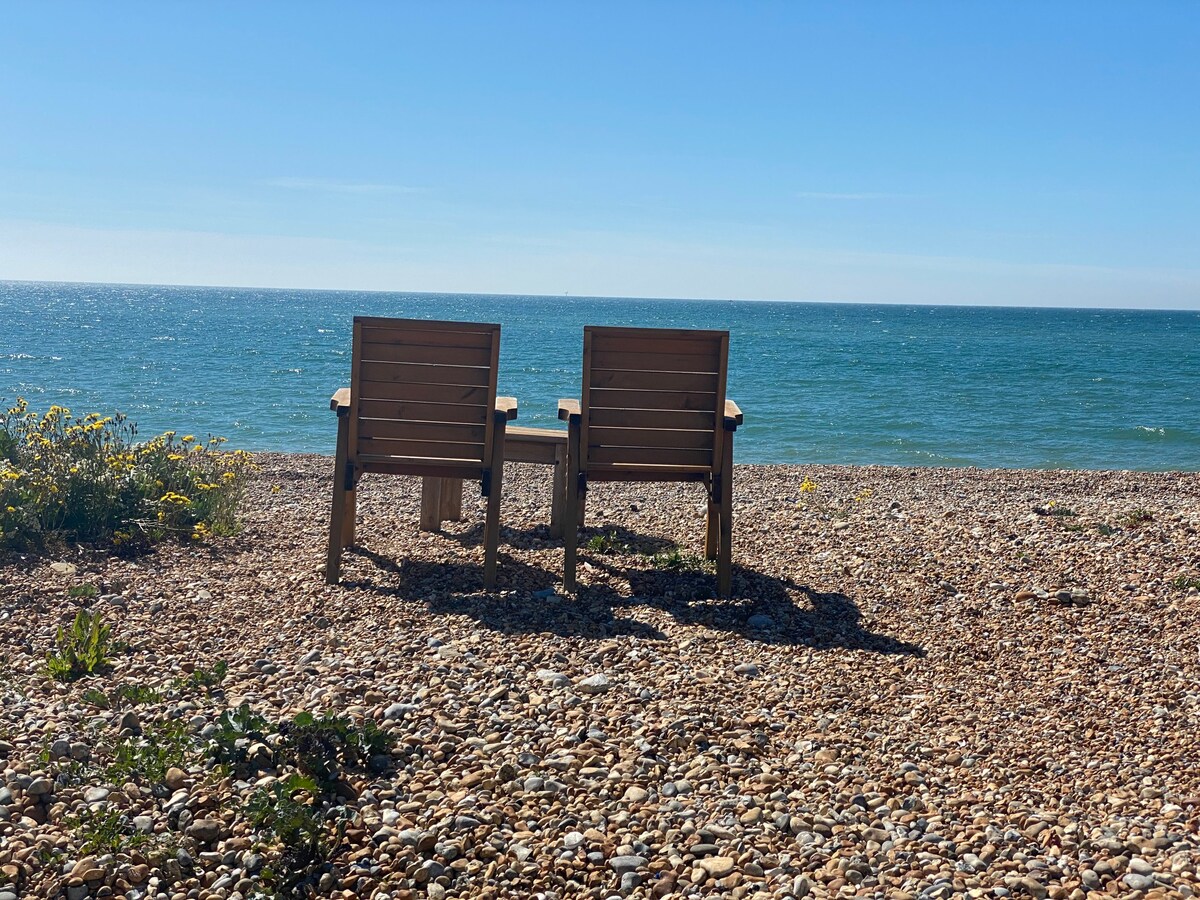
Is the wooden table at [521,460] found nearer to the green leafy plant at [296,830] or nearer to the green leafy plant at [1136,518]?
the green leafy plant at [296,830]

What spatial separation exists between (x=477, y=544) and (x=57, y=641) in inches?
121

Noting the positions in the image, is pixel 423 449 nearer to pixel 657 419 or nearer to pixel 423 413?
pixel 423 413

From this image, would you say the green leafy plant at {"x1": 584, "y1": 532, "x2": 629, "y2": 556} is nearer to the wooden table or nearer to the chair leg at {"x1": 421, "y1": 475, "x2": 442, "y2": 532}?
the wooden table

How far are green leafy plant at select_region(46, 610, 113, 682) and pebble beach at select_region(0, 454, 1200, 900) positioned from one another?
11 cm

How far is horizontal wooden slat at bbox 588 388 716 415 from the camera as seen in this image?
627cm

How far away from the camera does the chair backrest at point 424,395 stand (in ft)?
20.5

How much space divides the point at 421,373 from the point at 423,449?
455 mm

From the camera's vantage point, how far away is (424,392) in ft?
20.8

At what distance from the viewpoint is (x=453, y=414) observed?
20.9ft

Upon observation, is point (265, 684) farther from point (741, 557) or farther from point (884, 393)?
point (884, 393)

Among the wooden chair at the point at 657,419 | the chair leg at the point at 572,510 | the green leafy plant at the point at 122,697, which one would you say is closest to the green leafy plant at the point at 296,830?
the green leafy plant at the point at 122,697

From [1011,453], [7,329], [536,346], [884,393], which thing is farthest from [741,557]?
[7,329]

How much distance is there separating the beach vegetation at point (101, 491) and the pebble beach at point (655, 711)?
334mm

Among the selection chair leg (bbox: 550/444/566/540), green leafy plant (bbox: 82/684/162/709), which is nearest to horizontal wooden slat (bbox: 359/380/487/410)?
chair leg (bbox: 550/444/566/540)
